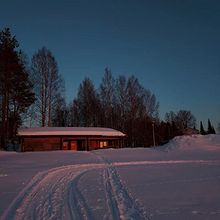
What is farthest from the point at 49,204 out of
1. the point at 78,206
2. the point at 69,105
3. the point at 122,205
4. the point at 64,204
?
the point at 69,105

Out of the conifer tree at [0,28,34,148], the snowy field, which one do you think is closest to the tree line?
the conifer tree at [0,28,34,148]

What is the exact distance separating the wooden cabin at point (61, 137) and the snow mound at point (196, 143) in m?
10.7

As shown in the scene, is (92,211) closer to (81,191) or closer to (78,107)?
(81,191)

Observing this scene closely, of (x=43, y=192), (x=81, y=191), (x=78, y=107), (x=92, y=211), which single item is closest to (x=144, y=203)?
(x=92, y=211)

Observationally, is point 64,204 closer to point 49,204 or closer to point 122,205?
point 49,204

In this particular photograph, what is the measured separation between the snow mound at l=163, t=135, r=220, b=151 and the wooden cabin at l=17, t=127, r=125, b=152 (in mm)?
A: 10707

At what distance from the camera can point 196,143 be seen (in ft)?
86.5

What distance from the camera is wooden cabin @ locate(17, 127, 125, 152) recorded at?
3275 centimetres

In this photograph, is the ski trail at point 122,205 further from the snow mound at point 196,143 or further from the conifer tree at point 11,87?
the conifer tree at point 11,87

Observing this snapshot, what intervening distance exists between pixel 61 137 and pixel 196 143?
52.9 feet

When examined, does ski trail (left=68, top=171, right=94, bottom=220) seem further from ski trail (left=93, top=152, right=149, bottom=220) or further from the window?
the window

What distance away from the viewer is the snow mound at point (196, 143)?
990 inches

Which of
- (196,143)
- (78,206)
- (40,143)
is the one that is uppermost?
(40,143)

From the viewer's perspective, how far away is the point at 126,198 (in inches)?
260
